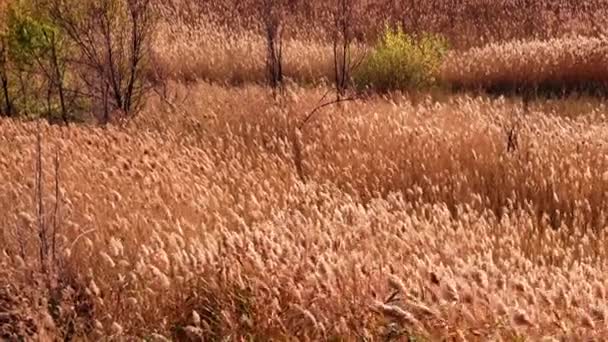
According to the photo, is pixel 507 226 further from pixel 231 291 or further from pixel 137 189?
pixel 137 189

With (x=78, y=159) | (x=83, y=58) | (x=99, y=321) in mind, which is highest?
(x=83, y=58)

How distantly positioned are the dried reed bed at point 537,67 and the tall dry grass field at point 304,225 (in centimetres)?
272

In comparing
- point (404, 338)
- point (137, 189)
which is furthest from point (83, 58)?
point (404, 338)

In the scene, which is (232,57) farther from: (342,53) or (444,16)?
(444,16)

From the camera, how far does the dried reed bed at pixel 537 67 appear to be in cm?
1172

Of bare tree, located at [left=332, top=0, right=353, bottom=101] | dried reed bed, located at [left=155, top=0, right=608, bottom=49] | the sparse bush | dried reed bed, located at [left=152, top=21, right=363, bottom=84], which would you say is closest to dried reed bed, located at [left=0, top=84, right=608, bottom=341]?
bare tree, located at [left=332, top=0, right=353, bottom=101]

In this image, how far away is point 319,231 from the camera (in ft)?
12.8

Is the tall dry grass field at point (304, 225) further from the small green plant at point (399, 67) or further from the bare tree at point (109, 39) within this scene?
the small green plant at point (399, 67)

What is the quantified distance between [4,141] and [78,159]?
140cm

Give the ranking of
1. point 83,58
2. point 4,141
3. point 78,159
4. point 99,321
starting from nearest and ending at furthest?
point 99,321, point 78,159, point 4,141, point 83,58

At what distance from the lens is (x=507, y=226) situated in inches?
169

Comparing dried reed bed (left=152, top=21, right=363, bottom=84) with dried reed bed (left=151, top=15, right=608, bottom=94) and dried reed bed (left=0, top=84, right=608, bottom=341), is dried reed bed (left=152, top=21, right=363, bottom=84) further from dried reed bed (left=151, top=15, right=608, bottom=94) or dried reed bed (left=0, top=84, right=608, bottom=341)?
dried reed bed (left=0, top=84, right=608, bottom=341)

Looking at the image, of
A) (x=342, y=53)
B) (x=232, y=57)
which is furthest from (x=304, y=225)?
(x=232, y=57)

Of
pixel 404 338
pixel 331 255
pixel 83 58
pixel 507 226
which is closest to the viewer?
pixel 404 338
